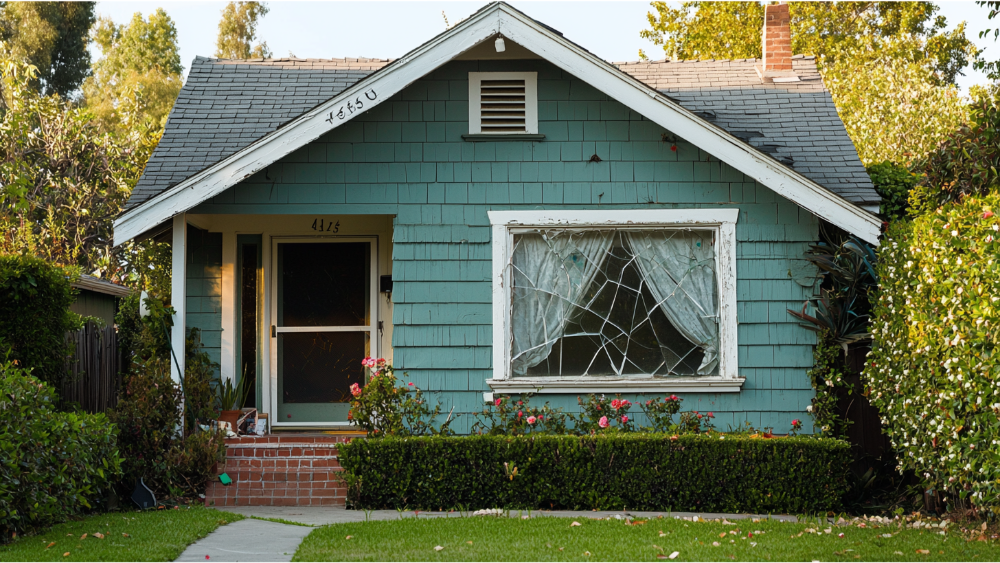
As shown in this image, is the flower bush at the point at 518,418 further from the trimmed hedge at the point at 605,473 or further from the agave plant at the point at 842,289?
the agave plant at the point at 842,289

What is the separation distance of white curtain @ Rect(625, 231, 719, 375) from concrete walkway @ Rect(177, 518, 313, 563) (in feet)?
11.8

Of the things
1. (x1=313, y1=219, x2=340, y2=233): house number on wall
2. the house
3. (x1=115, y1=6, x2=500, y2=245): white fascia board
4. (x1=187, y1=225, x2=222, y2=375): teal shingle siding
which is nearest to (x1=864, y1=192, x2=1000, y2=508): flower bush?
the house

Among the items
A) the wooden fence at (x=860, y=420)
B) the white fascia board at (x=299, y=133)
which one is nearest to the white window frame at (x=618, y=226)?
the wooden fence at (x=860, y=420)

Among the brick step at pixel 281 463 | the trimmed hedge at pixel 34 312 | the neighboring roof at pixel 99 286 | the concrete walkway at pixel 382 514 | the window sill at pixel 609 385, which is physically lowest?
the concrete walkway at pixel 382 514

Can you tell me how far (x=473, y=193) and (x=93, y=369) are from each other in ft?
12.1

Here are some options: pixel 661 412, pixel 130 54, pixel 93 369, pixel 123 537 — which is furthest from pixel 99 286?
pixel 130 54

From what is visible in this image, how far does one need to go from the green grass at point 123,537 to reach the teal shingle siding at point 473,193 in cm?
224

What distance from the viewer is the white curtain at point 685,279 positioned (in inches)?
295

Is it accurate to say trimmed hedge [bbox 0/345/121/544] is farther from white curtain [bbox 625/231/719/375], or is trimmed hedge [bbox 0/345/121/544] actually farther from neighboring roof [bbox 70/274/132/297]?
neighboring roof [bbox 70/274/132/297]

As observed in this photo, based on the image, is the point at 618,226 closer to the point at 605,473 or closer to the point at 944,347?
the point at 605,473

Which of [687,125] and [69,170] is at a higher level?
[69,170]

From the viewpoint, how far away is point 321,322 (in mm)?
8789

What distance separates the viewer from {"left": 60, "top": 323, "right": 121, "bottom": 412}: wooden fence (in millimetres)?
7008

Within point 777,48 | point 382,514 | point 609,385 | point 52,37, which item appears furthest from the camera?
point 52,37
